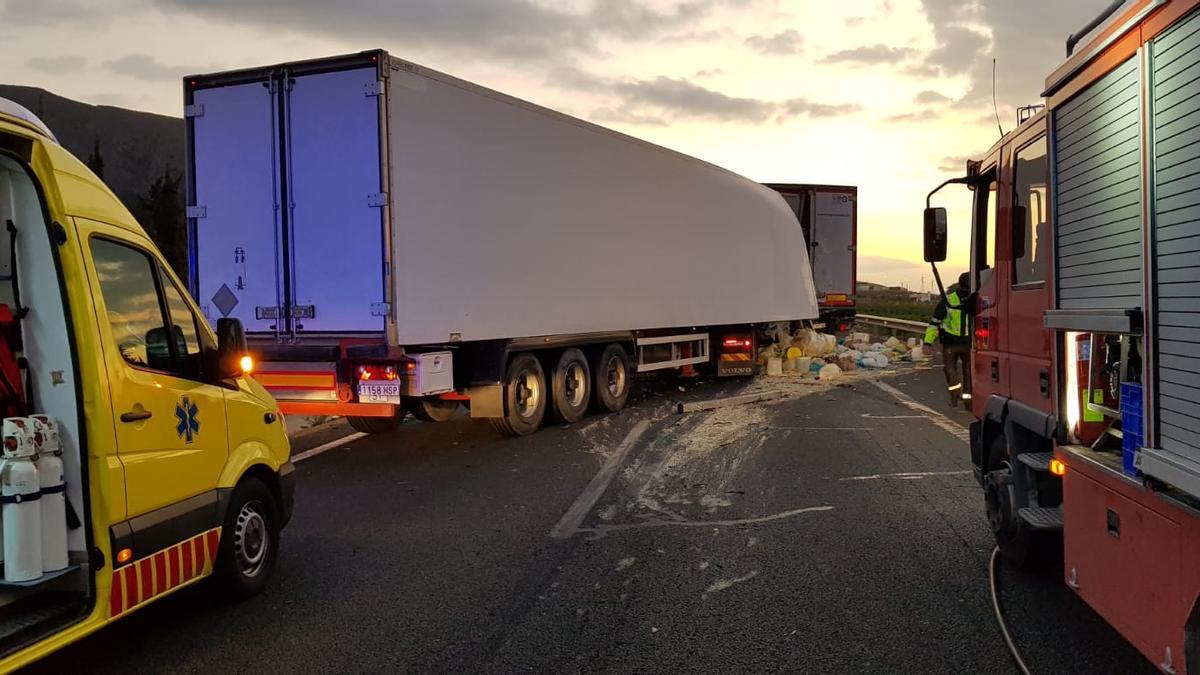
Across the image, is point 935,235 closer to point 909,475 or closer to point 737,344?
point 909,475

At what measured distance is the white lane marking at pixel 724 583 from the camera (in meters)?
4.79

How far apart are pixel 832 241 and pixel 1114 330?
21.2 metres

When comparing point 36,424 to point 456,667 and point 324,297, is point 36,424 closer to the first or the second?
point 456,667

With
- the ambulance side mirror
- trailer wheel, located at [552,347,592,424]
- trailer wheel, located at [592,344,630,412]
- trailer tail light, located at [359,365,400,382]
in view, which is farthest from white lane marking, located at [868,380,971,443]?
the ambulance side mirror

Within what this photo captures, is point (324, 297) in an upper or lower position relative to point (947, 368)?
upper

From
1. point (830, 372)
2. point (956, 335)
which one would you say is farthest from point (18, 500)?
point (830, 372)

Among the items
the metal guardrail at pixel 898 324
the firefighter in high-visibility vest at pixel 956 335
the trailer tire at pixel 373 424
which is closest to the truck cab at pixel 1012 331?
the firefighter in high-visibility vest at pixel 956 335

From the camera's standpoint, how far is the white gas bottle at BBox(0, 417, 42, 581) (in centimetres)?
325

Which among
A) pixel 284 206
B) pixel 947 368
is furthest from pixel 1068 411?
pixel 947 368

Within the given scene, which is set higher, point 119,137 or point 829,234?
point 119,137

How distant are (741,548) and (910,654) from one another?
1.79 metres

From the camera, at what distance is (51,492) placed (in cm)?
336

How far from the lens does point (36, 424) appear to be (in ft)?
10.9

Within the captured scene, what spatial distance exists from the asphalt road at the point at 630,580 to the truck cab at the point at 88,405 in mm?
541
